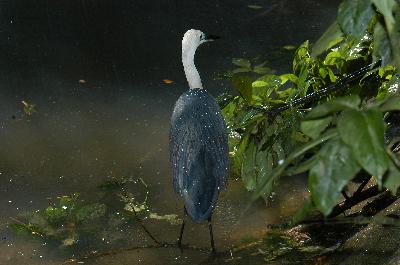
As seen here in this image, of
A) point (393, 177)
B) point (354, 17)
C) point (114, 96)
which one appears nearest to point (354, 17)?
point (354, 17)

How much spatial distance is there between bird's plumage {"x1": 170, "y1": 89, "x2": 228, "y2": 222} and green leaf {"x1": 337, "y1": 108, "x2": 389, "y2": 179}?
242 cm

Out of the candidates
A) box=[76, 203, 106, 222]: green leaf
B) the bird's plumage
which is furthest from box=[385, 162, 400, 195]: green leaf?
→ box=[76, 203, 106, 222]: green leaf

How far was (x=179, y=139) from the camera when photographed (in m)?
3.53

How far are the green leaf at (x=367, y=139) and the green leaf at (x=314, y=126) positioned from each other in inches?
4.0

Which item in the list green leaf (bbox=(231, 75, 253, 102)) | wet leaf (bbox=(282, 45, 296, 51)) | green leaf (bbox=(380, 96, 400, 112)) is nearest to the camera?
green leaf (bbox=(380, 96, 400, 112))

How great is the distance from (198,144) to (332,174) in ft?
8.41

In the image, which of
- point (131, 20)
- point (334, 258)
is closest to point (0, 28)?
point (131, 20)

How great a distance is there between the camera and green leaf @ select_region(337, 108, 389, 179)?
858 mm

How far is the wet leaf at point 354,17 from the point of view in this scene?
0.96 metres

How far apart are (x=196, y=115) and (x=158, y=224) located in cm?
70

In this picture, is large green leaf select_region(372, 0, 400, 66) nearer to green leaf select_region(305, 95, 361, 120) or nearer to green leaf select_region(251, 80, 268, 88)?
green leaf select_region(305, 95, 361, 120)

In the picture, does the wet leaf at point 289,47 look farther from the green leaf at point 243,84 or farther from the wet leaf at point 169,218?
the green leaf at point 243,84

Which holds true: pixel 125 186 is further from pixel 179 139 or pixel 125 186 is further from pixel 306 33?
pixel 306 33

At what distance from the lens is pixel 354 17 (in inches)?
38.3
